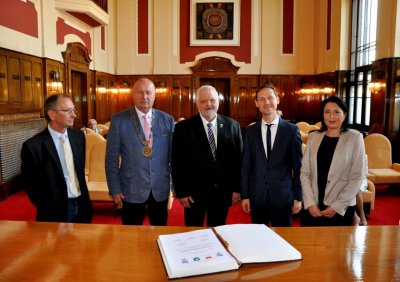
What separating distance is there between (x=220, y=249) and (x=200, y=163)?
1.42 meters

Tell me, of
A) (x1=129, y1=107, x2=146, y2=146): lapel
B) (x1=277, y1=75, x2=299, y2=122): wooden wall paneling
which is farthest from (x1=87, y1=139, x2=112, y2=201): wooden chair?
(x1=277, y1=75, x2=299, y2=122): wooden wall paneling

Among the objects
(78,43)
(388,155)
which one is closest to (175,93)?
(78,43)

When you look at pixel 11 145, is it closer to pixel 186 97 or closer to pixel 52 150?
pixel 52 150

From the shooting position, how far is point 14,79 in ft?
21.9

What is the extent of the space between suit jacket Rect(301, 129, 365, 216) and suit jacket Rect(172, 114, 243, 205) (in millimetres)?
589

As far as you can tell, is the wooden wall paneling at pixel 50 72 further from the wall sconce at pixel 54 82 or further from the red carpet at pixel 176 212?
the red carpet at pixel 176 212

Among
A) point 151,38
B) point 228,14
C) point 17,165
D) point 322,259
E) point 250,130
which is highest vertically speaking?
point 228,14

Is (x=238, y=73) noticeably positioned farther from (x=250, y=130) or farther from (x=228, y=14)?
(x=250, y=130)

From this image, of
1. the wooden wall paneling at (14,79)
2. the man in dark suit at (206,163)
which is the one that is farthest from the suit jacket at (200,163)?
the wooden wall paneling at (14,79)

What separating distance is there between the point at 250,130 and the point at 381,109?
23.5ft

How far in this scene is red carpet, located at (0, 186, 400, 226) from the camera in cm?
456

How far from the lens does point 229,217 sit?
4684 millimetres

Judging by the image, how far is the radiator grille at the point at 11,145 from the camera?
585 cm

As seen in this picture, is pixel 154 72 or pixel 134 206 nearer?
pixel 134 206
